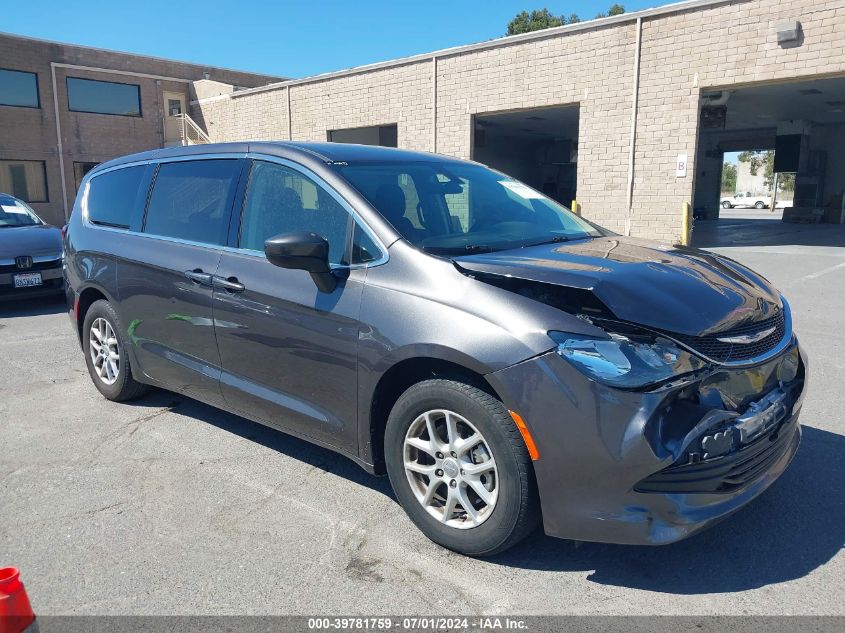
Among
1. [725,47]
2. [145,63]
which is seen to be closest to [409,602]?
[725,47]

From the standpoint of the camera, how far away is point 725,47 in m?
14.3

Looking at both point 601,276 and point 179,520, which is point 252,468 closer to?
point 179,520

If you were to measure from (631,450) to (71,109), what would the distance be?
2939 cm

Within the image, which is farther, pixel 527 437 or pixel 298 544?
pixel 298 544

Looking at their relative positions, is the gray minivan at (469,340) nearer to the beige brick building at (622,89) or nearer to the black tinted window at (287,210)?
the black tinted window at (287,210)

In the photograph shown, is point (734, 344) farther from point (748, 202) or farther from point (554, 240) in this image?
point (748, 202)

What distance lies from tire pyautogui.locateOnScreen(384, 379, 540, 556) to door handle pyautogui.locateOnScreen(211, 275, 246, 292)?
127 cm

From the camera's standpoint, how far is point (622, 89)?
15.8 meters

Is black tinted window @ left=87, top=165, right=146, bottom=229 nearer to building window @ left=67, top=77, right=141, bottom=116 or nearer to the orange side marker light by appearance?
the orange side marker light

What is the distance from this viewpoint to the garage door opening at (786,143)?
66.3ft

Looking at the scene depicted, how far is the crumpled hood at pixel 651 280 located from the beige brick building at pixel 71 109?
90.2ft

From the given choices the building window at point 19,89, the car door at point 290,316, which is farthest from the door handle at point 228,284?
the building window at point 19,89

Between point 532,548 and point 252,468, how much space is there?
1793mm

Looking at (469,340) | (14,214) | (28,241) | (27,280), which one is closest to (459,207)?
(469,340)
